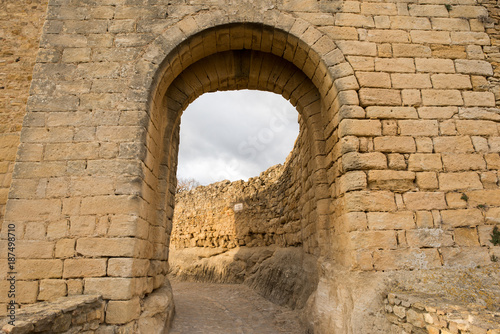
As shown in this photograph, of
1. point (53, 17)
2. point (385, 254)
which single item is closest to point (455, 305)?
point (385, 254)

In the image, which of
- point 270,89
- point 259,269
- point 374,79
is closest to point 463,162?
point 374,79

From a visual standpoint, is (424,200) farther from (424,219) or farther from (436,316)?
(436,316)

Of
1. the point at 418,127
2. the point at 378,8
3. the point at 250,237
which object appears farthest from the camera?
the point at 250,237

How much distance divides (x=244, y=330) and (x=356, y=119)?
3754 mm

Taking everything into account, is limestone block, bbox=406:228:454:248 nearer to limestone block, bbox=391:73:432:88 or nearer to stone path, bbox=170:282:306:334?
limestone block, bbox=391:73:432:88

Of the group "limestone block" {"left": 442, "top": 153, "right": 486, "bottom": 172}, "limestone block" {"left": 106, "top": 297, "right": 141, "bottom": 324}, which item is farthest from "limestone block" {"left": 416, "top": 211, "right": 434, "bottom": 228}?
"limestone block" {"left": 106, "top": 297, "right": 141, "bottom": 324}

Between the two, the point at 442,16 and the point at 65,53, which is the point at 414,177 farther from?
the point at 65,53

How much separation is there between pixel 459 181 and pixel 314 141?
6.45 ft

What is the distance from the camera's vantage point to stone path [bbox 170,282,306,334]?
15.9 ft

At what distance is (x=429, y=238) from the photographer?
3408mm

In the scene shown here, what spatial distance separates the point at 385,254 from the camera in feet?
10.9

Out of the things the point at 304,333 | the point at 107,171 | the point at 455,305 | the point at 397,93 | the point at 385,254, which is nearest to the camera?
the point at 455,305

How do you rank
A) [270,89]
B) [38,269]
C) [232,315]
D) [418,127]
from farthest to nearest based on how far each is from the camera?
[232,315]
[270,89]
[418,127]
[38,269]

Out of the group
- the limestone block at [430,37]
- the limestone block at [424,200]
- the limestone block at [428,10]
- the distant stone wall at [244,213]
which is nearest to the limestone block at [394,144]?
the limestone block at [424,200]
